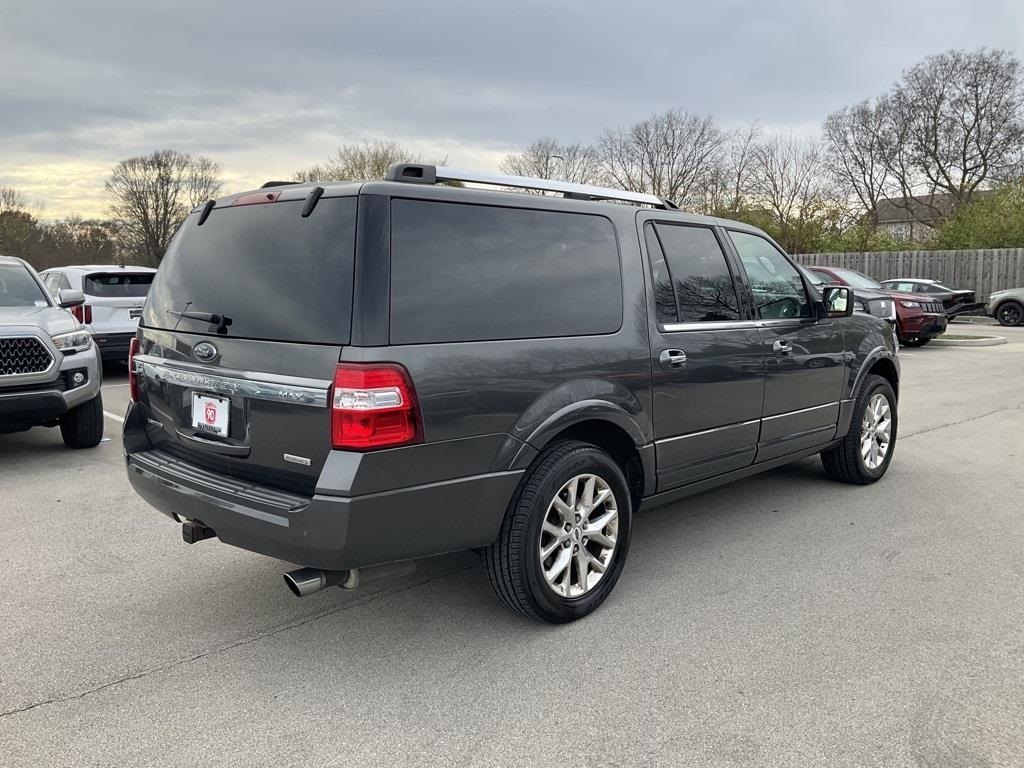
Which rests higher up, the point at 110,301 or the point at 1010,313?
the point at 1010,313

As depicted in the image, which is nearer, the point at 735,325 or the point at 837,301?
the point at 735,325

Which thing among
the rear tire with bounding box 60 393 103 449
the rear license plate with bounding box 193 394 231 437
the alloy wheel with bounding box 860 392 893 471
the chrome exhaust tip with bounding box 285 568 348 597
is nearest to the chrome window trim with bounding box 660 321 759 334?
the alloy wheel with bounding box 860 392 893 471

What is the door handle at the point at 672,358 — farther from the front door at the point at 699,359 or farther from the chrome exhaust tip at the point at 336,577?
the chrome exhaust tip at the point at 336,577

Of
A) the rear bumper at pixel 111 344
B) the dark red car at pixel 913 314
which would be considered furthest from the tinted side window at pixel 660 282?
the dark red car at pixel 913 314

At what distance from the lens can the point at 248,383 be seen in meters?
2.99

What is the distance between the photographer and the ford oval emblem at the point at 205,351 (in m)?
3.16

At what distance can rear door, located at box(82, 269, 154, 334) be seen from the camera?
35.4ft

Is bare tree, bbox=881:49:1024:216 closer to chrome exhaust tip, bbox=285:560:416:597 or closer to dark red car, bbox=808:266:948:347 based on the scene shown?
dark red car, bbox=808:266:948:347

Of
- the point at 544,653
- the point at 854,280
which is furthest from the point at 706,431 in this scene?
the point at 854,280

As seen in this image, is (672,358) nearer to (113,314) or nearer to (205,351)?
(205,351)

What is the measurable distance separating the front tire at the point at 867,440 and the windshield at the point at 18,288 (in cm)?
689

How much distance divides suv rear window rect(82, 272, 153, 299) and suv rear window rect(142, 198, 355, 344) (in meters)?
8.38

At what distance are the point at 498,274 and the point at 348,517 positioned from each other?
1152 millimetres

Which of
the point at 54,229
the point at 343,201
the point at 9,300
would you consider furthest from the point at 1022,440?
the point at 54,229
